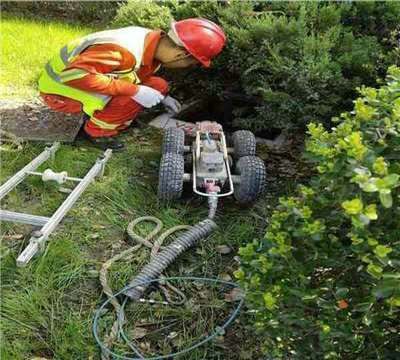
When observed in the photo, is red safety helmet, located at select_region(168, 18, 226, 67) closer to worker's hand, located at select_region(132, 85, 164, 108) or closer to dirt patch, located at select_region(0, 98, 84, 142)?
worker's hand, located at select_region(132, 85, 164, 108)

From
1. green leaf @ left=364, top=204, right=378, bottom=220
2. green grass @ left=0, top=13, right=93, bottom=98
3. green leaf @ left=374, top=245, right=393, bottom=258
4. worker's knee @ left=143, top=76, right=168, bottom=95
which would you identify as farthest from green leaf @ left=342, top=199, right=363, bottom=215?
green grass @ left=0, top=13, right=93, bottom=98

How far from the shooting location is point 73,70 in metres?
3.79

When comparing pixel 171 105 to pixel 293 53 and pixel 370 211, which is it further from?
pixel 370 211

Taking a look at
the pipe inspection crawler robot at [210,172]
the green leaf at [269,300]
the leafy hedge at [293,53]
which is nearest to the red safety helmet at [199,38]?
the leafy hedge at [293,53]

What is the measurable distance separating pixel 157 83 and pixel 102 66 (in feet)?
1.97

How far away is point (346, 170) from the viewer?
5.33 ft

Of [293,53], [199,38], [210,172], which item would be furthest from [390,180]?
[199,38]

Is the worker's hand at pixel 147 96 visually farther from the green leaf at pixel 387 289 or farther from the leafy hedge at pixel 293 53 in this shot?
the green leaf at pixel 387 289

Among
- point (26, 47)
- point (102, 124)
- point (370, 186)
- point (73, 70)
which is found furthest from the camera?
point (26, 47)

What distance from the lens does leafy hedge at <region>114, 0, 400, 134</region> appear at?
3.69 meters

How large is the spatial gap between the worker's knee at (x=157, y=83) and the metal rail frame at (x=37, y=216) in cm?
72

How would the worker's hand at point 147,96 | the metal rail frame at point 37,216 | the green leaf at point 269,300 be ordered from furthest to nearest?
1. the worker's hand at point 147,96
2. the metal rail frame at point 37,216
3. the green leaf at point 269,300

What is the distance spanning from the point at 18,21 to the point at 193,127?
394 cm

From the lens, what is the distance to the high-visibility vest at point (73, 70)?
12.6 ft
